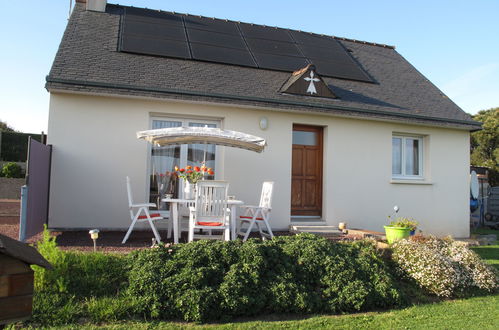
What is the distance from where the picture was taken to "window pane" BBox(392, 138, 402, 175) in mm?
10344

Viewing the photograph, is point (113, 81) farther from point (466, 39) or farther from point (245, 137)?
point (466, 39)

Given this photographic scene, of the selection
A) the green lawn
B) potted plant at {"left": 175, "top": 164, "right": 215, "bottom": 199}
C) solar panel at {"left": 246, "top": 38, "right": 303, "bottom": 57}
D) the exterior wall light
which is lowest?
the green lawn

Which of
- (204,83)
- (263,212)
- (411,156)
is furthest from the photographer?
(411,156)

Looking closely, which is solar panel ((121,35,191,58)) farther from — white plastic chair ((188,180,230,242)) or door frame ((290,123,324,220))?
white plastic chair ((188,180,230,242))

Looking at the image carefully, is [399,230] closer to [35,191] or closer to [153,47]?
[35,191]

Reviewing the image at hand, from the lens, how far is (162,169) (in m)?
8.55

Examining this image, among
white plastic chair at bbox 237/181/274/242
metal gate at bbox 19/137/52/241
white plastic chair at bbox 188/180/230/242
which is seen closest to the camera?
metal gate at bbox 19/137/52/241

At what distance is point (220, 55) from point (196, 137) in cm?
377

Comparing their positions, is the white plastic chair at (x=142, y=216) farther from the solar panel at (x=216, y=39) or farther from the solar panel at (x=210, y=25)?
the solar panel at (x=210, y=25)

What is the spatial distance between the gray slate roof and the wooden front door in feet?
2.97

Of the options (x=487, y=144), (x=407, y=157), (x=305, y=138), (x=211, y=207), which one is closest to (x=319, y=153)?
(x=305, y=138)

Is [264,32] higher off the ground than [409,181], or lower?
higher

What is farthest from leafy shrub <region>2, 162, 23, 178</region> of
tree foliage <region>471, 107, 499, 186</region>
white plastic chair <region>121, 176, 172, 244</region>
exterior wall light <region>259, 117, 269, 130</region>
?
tree foliage <region>471, 107, 499, 186</region>

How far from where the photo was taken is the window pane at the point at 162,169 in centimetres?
848
